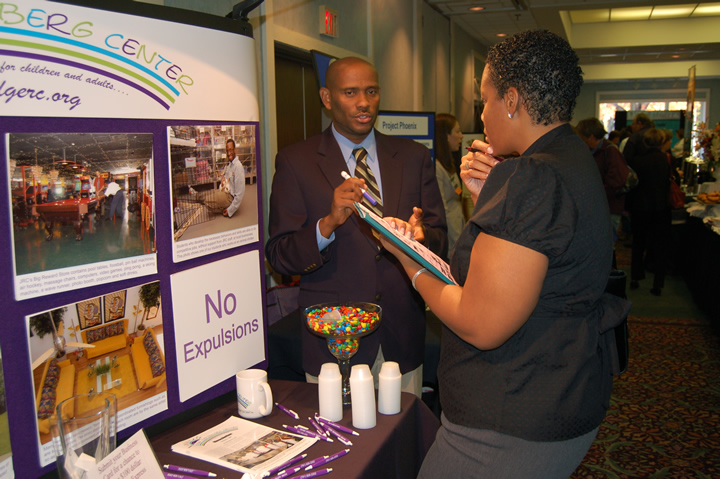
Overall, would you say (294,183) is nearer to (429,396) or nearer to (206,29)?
(206,29)

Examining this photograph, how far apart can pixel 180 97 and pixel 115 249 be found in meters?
0.40

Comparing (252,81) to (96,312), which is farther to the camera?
(252,81)

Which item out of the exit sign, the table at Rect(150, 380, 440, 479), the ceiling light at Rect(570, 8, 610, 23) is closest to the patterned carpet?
the table at Rect(150, 380, 440, 479)

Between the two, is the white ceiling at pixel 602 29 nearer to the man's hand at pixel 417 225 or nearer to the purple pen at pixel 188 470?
the man's hand at pixel 417 225

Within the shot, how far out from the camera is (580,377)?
1.14 meters

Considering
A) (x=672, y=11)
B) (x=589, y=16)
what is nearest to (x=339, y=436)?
(x=589, y=16)

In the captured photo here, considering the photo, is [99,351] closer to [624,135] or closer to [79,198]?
[79,198]

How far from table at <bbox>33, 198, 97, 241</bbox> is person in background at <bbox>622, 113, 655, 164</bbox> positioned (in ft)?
20.3

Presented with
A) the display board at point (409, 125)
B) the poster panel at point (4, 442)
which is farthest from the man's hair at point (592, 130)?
the poster panel at point (4, 442)

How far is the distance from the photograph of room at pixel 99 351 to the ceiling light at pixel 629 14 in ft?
34.7

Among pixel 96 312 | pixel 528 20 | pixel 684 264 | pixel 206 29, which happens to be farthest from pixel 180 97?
pixel 528 20

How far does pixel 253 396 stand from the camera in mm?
1500

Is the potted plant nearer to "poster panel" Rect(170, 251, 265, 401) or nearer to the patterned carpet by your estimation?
"poster panel" Rect(170, 251, 265, 401)

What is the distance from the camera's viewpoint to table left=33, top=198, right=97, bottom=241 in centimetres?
114
